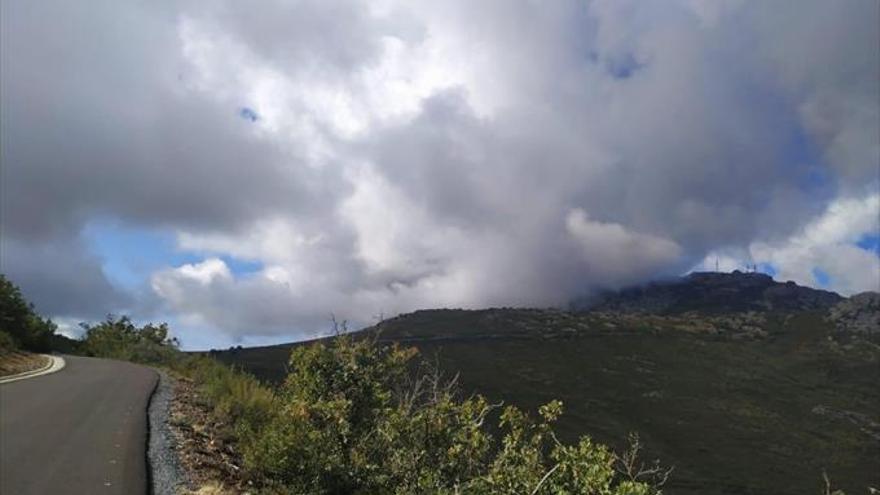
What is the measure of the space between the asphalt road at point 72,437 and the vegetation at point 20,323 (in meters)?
15.8

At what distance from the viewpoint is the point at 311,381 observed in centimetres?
1113

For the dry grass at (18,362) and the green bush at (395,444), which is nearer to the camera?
the green bush at (395,444)

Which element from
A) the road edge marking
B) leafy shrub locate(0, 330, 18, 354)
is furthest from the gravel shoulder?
leafy shrub locate(0, 330, 18, 354)

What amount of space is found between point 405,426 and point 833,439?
439 ft

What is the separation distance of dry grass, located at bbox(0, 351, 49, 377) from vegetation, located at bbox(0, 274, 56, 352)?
5.16m

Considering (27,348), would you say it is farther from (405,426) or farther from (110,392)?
(405,426)

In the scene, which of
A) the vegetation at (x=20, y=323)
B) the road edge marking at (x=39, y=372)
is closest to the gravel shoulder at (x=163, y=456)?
the road edge marking at (x=39, y=372)

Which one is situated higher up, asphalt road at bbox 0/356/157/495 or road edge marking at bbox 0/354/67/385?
road edge marking at bbox 0/354/67/385

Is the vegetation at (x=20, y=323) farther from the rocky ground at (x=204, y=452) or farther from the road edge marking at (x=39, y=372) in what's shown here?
the rocky ground at (x=204, y=452)

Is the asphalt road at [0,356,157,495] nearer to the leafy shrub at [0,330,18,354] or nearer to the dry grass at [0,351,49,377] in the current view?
the dry grass at [0,351,49,377]

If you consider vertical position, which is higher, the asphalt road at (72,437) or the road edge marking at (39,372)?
the road edge marking at (39,372)

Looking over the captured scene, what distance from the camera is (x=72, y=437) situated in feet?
38.5

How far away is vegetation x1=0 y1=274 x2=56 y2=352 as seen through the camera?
32.9 m

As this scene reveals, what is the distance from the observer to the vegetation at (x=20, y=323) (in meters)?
32.9
